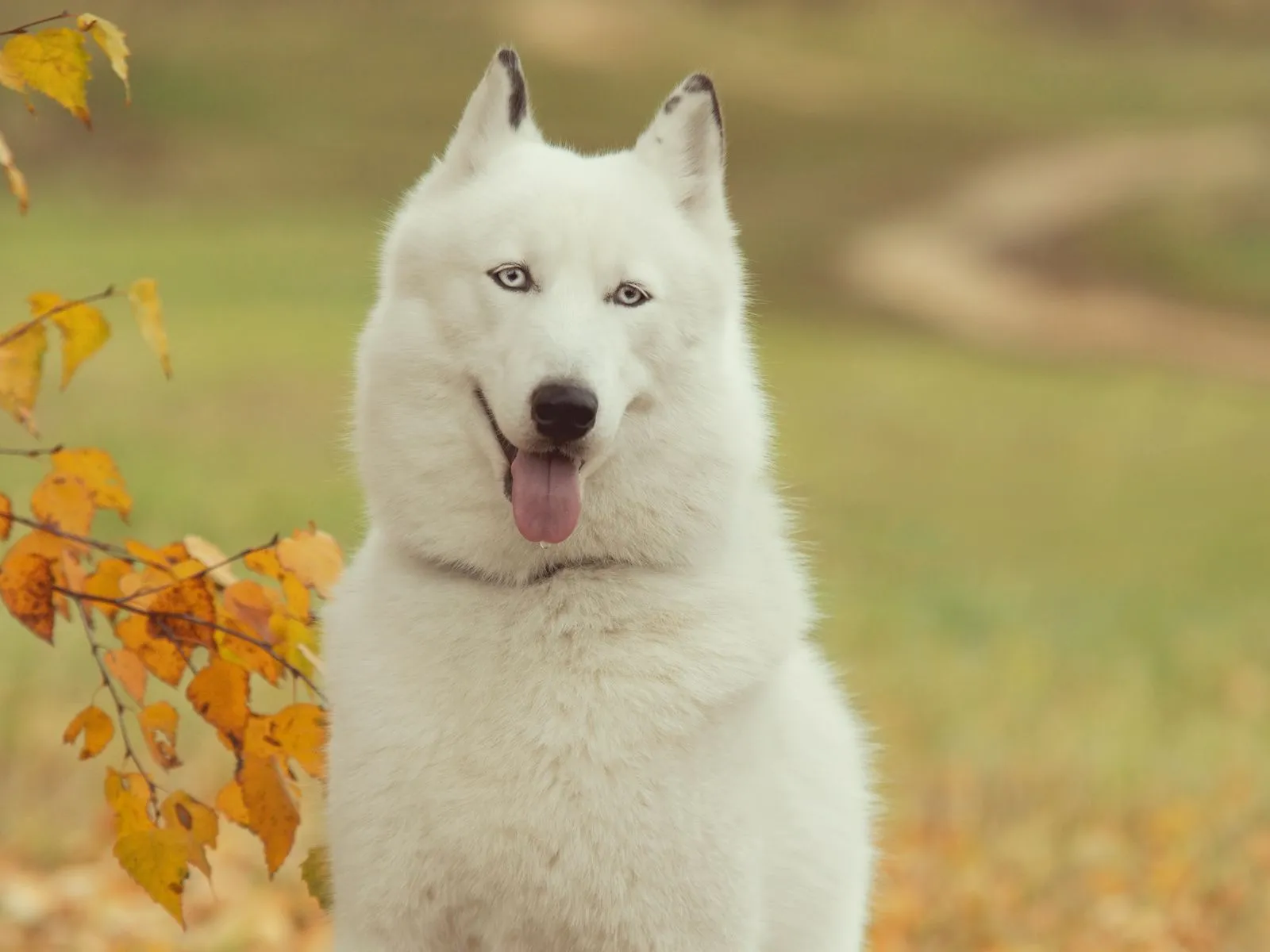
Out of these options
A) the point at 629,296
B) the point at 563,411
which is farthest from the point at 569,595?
the point at 629,296

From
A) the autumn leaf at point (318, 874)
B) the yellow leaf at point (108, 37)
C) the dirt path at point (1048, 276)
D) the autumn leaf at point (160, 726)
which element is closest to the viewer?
the yellow leaf at point (108, 37)

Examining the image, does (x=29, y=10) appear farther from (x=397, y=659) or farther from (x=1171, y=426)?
(x=397, y=659)

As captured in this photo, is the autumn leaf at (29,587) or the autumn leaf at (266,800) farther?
the autumn leaf at (266,800)

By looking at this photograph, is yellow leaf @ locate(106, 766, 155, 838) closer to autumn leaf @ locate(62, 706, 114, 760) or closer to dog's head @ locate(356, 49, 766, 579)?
→ autumn leaf @ locate(62, 706, 114, 760)

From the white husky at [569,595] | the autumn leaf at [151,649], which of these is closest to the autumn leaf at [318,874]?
the white husky at [569,595]

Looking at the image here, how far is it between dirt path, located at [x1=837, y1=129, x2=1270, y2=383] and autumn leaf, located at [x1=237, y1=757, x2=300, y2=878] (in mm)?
23436

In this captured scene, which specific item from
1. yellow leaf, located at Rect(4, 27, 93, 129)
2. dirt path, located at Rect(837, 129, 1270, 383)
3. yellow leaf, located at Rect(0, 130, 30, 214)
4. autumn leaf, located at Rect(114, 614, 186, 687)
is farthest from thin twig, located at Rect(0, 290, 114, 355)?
dirt path, located at Rect(837, 129, 1270, 383)

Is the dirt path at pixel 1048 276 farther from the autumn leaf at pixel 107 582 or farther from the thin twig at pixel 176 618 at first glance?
the autumn leaf at pixel 107 582

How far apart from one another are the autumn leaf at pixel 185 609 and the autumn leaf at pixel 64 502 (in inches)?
10.6

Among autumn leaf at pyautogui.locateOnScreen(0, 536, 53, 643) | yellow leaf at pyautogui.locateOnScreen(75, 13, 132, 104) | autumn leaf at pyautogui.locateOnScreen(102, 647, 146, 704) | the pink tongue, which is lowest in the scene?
autumn leaf at pyautogui.locateOnScreen(102, 647, 146, 704)

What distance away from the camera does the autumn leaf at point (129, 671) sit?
11.0 feet

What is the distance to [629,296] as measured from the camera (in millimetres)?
3203

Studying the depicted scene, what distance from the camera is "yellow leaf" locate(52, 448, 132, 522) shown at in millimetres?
3236

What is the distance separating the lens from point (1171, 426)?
19828 millimetres
